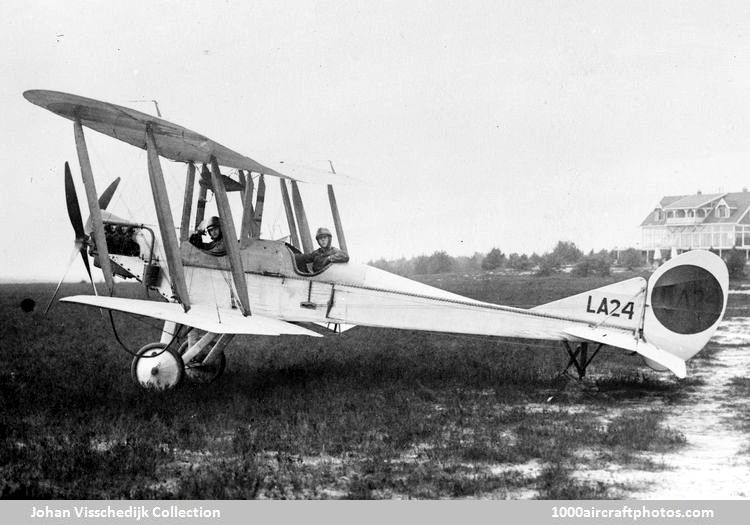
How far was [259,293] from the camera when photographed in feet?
26.0

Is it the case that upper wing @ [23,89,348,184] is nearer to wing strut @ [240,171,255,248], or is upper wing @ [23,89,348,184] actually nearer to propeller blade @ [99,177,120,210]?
wing strut @ [240,171,255,248]

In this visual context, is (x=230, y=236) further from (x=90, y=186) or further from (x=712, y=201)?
(x=712, y=201)

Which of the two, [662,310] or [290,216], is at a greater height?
[290,216]

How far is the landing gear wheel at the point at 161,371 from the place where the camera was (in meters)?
6.98

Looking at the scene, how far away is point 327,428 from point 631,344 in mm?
3438

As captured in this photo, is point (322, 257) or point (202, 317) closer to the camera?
point (202, 317)

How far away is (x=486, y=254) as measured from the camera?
46094 millimetres

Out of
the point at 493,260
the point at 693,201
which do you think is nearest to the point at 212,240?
the point at 493,260

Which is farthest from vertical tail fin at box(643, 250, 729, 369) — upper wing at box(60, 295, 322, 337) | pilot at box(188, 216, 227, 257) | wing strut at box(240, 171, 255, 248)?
pilot at box(188, 216, 227, 257)

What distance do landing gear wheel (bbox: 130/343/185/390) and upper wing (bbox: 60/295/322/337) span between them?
46 cm

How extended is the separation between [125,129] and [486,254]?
132ft

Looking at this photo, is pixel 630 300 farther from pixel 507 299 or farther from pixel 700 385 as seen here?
pixel 507 299

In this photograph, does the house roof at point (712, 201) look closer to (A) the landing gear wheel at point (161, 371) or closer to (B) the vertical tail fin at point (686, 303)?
(B) the vertical tail fin at point (686, 303)
